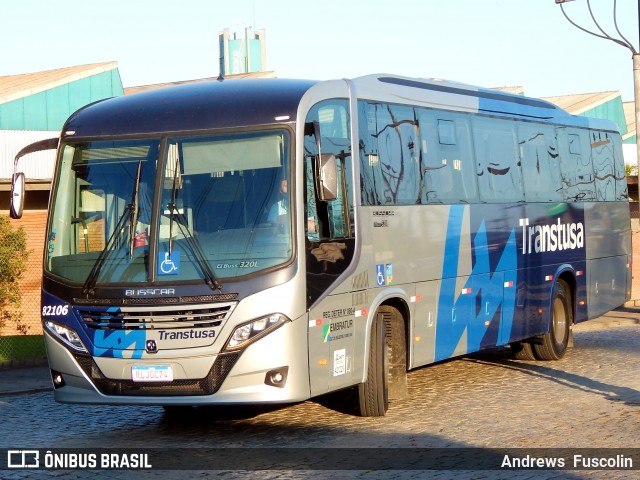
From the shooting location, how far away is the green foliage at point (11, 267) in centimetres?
2341

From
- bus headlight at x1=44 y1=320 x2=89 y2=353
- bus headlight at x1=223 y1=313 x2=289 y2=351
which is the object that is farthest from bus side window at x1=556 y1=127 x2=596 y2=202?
bus headlight at x1=44 y1=320 x2=89 y2=353

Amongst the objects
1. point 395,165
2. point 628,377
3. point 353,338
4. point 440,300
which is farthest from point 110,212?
point 628,377

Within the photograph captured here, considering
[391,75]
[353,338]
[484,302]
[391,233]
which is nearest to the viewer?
[353,338]

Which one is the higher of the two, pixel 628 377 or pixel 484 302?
pixel 484 302

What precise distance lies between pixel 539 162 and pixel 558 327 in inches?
96.0

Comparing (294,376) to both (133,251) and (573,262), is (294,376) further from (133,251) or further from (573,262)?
(573,262)

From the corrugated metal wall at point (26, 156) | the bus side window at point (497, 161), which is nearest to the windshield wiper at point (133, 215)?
the bus side window at point (497, 161)

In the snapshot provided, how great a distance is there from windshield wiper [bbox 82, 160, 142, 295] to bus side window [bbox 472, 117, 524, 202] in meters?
5.45

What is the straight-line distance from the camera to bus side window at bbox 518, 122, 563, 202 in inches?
650

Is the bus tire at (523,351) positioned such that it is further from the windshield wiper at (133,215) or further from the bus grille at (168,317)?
the windshield wiper at (133,215)

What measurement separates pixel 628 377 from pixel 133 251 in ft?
23.4

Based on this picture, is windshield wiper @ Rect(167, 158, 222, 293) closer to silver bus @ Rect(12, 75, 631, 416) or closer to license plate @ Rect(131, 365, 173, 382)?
silver bus @ Rect(12, 75, 631, 416)

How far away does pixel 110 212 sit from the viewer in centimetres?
1102

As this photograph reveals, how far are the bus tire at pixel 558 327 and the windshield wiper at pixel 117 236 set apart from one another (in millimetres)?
7937
